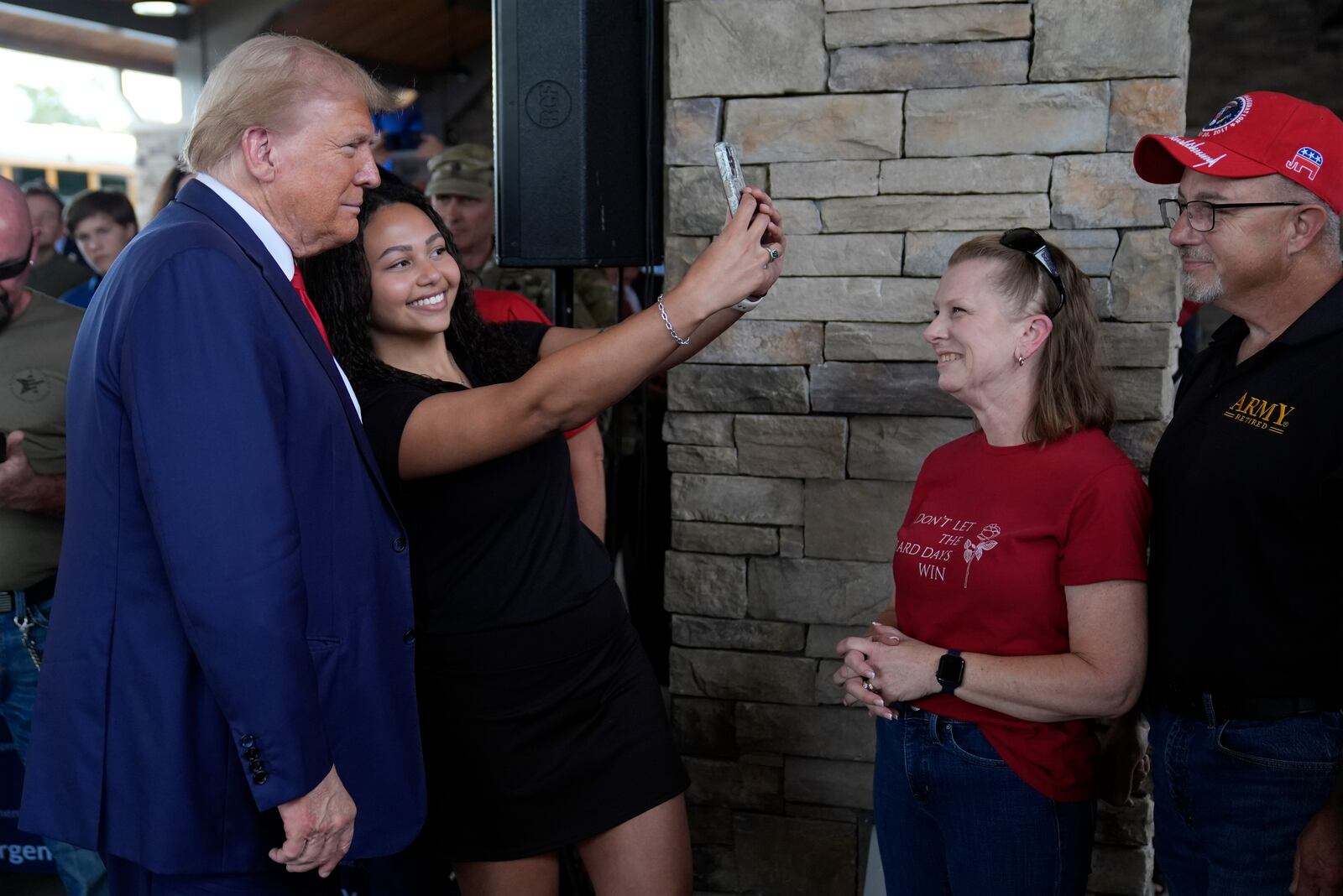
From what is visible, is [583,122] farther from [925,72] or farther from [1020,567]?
[1020,567]

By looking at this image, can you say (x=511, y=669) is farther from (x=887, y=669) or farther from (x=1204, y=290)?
(x=1204, y=290)

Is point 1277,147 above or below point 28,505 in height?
above

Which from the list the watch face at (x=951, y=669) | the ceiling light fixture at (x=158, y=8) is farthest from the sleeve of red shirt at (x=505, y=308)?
the ceiling light fixture at (x=158, y=8)

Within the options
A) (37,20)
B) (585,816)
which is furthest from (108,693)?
(37,20)

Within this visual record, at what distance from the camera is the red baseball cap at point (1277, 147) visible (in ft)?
4.62

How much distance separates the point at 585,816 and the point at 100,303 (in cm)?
96

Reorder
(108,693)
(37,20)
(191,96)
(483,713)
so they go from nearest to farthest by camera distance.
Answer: (108,693) < (483,713) < (37,20) < (191,96)

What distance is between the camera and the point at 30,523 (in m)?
2.17

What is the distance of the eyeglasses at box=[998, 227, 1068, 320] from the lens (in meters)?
1.52

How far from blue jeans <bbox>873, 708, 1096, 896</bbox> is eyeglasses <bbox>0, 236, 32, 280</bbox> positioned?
1921mm

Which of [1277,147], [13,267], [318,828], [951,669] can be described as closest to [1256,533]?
[951,669]

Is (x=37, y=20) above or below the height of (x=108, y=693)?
above

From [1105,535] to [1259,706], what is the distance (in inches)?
10.5

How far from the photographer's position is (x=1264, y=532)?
51.7 inches
